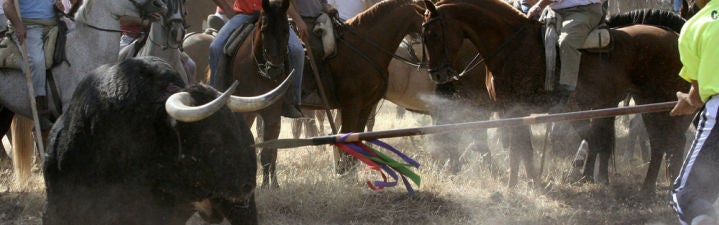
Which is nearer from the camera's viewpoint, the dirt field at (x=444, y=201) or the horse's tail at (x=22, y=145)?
the dirt field at (x=444, y=201)

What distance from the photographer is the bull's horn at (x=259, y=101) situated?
14.5ft

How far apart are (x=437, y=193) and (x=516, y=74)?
1399 millimetres

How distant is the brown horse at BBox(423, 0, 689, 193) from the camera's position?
8.35m

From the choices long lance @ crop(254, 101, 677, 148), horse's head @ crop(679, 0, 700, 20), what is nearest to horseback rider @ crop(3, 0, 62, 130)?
long lance @ crop(254, 101, 677, 148)

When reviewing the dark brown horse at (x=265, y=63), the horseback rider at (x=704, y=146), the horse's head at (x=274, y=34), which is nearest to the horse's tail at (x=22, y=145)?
the dark brown horse at (x=265, y=63)

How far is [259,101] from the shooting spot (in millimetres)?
4473

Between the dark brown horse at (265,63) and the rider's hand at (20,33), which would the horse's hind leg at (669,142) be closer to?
the dark brown horse at (265,63)

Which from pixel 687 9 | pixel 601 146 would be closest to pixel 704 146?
pixel 601 146

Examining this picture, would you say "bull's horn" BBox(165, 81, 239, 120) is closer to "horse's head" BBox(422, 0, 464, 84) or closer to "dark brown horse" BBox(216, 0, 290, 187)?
"dark brown horse" BBox(216, 0, 290, 187)

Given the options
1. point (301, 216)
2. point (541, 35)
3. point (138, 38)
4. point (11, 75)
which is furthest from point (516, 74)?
point (11, 75)

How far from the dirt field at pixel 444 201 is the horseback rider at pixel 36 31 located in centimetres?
86

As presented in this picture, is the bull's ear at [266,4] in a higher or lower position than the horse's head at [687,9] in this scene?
higher

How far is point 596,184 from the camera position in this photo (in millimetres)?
8977

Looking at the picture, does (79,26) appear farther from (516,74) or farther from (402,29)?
(516,74)
